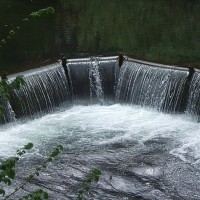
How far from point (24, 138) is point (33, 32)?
952 centimetres

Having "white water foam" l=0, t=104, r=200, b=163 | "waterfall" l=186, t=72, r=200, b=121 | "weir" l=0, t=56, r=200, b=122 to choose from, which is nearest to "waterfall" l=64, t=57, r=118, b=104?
"weir" l=0, t=56, r=200, b=122

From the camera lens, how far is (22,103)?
43.5ft

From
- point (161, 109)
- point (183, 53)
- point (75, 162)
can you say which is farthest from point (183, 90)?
point (75, 162)

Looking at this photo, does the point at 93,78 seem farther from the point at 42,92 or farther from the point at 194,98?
the point at 194,98

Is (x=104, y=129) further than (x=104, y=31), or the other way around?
(x=104, y=31)

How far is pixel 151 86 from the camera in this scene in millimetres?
14219

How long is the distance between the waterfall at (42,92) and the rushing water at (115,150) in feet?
1.26

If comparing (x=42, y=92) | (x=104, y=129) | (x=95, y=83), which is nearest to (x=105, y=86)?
(x=95, y=83)

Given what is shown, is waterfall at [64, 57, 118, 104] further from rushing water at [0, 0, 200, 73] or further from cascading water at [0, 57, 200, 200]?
rushing water at [0, 0, 200, 73]

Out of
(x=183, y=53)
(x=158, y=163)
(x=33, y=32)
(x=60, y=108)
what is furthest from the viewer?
(x=33, y=32)

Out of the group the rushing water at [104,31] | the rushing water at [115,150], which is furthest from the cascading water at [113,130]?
the rushing water at [104,31]

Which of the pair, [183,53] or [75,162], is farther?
[183,53]

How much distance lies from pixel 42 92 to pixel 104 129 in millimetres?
2605

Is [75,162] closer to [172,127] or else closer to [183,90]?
[172,127]
